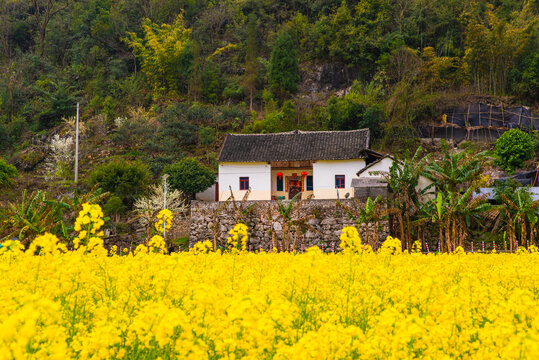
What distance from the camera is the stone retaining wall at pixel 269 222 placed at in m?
19.1

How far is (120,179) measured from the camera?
23.3 metres

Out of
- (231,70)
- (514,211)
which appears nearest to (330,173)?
(514,211)

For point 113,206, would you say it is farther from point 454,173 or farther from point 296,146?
point 454,173

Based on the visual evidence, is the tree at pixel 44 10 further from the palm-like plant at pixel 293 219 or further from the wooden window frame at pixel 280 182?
the palm-like plant at pixel 293 219

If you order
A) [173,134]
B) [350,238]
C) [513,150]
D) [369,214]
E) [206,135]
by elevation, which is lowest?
[350,238]

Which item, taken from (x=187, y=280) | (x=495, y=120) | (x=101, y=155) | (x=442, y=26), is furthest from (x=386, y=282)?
(x=442, y=26)

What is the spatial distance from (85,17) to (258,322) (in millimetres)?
51377

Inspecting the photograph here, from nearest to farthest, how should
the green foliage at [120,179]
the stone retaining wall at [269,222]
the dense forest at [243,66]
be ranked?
1. the stone retaining wall at [269,222]
2. the green foliage at [120,179]
3. the dense forest at [243,66]

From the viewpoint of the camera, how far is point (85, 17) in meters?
47.4

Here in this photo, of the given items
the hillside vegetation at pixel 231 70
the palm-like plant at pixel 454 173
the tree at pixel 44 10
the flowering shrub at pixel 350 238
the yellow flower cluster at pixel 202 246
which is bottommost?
the yellow flower cluster at pixel 202 246

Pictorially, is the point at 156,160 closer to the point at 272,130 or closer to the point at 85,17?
the point at 272,130

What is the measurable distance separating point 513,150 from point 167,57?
29.4 metres

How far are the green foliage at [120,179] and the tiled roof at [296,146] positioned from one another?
4329 mm

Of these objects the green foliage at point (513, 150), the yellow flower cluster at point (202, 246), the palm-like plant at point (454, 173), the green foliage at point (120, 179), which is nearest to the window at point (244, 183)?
the green foliage at point (120, 179)
